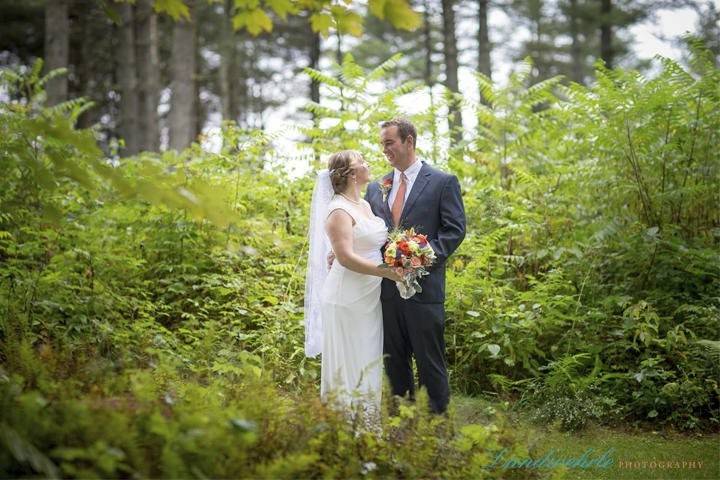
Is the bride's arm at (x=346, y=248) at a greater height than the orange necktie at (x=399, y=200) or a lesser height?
lesser

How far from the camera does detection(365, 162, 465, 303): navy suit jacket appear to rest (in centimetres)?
471

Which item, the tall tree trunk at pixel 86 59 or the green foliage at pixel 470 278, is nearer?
the green foliage at pixel 470 278

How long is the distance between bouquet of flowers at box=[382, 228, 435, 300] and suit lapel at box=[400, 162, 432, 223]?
0.40m

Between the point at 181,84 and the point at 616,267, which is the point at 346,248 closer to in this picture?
the point at 616,267

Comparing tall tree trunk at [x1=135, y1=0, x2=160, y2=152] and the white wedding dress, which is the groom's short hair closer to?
the white wedding dress

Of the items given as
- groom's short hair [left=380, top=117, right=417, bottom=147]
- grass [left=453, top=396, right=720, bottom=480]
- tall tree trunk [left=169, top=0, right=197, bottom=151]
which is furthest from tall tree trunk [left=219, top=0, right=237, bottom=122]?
grass [left=453, top=396, right=720, bottom=480]

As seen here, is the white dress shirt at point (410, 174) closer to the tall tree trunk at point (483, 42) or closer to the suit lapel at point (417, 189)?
the suit lapel at point (417, 189)

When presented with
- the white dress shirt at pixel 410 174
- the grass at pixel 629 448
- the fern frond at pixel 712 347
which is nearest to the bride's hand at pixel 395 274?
the white dress shirt at pixel 410 174

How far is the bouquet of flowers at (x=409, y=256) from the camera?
14.3ft

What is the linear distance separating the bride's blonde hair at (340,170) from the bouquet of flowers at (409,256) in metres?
0.61

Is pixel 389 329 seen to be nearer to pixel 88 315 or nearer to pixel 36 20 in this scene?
pixel 88 315

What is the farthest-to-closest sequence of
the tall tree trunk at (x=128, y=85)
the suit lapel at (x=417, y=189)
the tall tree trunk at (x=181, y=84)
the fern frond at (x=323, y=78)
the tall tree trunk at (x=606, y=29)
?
the tall tree trunk at (x=128, y=85), the tall tree trunk at (x=606, y=29), the tall tree trunk at (x=181, y=84), the fern frond at (x=323, y=78), the suit lapel at (x=417, y=189)

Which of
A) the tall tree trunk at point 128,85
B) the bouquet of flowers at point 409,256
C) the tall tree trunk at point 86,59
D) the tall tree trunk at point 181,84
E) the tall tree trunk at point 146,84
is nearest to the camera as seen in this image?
the bouquet of flowers at point 409,256

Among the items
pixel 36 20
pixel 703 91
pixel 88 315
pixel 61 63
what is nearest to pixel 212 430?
pixel 88 315
